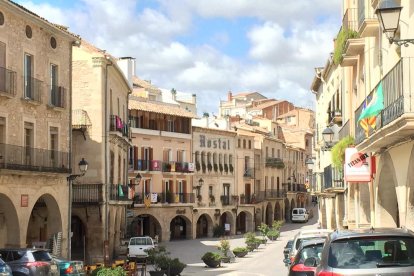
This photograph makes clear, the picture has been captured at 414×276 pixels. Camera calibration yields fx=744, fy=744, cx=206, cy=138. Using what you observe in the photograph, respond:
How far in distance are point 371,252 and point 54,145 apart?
2312 centimetres

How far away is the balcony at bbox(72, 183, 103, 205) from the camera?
1518 inches

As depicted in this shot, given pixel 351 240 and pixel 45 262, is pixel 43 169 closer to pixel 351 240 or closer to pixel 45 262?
pixel 45 262

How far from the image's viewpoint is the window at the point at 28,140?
1109 inches

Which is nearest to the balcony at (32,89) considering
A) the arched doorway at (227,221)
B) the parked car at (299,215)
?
the arched doorway at (227,221)

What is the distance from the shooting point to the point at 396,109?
495 inches

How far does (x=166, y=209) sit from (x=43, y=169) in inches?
1300

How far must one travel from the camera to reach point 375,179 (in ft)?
63.2

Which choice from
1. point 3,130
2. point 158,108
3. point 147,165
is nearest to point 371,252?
point 3,130

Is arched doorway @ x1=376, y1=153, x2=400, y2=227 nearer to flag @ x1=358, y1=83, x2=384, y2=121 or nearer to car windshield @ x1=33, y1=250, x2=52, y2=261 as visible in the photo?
flag @ x1=358, y1=83, x2=384, y2=121

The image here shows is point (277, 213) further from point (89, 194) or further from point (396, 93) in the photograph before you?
point (396, 93)

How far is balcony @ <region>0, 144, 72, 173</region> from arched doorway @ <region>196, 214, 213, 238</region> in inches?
1530

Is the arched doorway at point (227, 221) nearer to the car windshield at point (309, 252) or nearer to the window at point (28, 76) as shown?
the window at point (28, 76)

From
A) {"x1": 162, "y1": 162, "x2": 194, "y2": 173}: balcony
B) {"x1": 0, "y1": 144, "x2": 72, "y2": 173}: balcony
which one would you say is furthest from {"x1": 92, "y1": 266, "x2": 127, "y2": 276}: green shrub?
{"x1": 162, "y1": 162, "x2": 194, "y2": 173}: balcony

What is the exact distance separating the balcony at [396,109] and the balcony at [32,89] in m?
16.6
